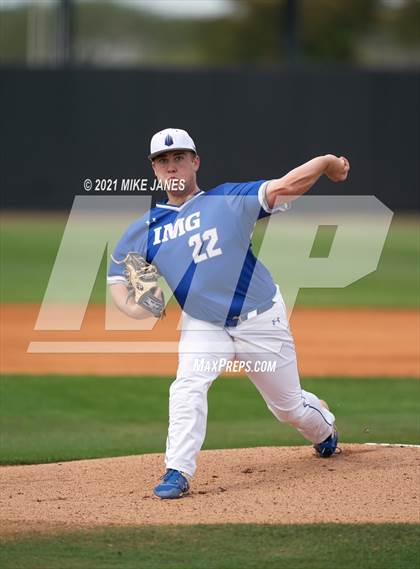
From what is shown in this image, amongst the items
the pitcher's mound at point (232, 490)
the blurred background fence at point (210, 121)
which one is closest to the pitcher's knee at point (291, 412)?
the pitcher's mound at point (232, 490)

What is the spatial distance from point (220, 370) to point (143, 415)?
4.24 metres

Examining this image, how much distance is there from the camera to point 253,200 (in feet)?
23.4

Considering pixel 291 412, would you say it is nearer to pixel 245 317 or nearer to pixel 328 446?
pixel 328 446

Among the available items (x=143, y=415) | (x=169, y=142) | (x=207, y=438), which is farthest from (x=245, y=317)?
(x=143, y=415)

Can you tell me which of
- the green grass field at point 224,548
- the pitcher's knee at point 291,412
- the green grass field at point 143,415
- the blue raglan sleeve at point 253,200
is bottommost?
the green grass field at point 143,415

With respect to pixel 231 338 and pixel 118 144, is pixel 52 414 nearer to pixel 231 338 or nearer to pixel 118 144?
pixel 231 338

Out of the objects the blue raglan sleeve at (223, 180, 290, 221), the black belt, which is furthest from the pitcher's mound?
the blue raglan sleeve at (223, 180, 290, 221)

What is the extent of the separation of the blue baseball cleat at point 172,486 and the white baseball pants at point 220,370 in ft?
0.16

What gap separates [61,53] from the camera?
3241 centimetres

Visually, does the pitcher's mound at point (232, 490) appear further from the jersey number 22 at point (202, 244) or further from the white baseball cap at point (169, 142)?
the white baseball cap at point (169, 142)

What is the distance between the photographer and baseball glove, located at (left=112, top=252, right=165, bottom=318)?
7.19 m

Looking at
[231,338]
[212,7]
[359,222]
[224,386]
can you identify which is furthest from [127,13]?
[231,338]

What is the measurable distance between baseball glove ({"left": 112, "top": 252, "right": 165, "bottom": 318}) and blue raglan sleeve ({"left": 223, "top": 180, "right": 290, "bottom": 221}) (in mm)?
691

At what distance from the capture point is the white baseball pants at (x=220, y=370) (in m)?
7.03
